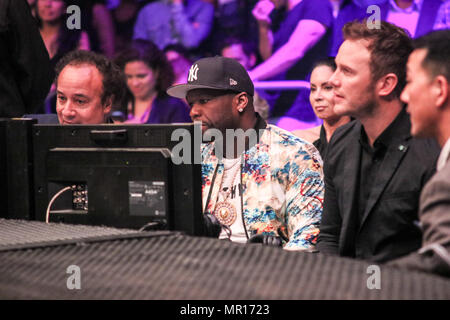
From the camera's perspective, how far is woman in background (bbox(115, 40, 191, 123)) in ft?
14.6

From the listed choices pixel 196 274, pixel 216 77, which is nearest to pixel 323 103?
pixel 216 77

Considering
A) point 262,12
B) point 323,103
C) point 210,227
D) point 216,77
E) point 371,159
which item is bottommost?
point 210,227

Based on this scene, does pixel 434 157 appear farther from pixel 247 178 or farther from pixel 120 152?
pixel 120 152

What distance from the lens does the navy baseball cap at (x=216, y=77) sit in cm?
254

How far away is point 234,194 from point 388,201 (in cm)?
66

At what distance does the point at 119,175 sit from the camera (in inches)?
55.6

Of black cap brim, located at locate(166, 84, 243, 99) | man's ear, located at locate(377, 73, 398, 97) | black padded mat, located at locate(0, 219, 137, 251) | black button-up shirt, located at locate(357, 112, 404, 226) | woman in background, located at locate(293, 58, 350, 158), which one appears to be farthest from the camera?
woman in background, located at locate(293, 58, 350, 158)

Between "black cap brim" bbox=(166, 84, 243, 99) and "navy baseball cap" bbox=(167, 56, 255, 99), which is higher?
"navy baseball cap" bbox=(167, 56, 255, 99)

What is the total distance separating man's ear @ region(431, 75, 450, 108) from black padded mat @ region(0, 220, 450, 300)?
0.70m

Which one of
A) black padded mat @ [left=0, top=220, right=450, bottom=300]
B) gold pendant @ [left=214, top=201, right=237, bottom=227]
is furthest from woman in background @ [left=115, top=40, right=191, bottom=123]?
black padded mat @ [left=0, top=220, right=450, bottom=300]

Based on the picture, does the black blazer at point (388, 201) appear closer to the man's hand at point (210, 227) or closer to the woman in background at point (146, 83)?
the man's hand at point (210, 227)

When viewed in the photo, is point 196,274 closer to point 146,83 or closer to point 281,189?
point 281,189

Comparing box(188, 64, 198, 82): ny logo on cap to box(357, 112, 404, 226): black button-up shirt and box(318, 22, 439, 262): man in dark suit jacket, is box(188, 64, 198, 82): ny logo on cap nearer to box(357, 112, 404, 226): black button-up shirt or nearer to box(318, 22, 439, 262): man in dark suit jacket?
box(318, 22, 439, 262): man in dark suit jacket

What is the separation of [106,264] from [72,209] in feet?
1.90
